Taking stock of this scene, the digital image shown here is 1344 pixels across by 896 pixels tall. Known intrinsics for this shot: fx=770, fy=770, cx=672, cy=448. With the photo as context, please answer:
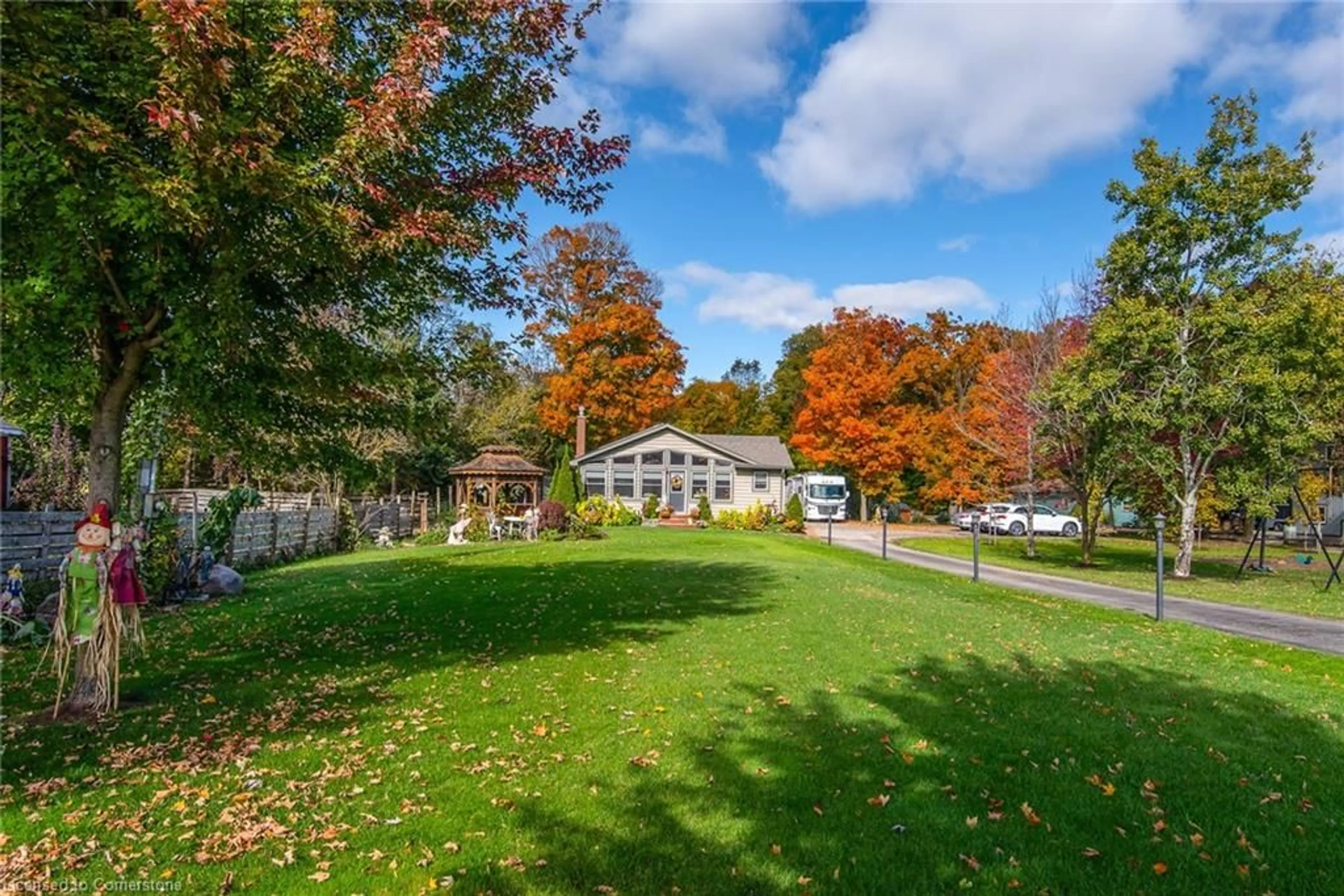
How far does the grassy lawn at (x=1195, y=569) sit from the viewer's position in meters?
14.2

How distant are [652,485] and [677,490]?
1.21m

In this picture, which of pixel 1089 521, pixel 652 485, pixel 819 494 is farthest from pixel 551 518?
pixel 819 494

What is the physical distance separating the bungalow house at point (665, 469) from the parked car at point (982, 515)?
985 centimetres

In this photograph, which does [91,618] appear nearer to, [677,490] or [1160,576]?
[1160,576]

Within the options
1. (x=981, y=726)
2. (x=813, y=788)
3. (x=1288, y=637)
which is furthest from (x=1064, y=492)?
(x=813, y=788)

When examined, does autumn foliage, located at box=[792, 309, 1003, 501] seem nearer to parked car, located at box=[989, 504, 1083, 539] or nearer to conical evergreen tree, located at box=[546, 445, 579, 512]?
parked car, located at box=[989, 504, 1083, 539]

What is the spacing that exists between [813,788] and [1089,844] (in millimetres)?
1285

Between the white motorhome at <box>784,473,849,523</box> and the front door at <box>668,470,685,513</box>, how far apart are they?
225 inches

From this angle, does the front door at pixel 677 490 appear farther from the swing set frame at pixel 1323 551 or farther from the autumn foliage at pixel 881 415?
the swing set frame at pixel 1323 551

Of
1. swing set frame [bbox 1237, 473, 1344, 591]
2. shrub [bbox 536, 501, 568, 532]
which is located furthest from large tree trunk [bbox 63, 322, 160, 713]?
shrub [bbox 536, 501, 568, 532]

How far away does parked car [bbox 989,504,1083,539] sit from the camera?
1390 inches

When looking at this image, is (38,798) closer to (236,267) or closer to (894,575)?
(236,267)

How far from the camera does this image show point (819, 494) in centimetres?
3997

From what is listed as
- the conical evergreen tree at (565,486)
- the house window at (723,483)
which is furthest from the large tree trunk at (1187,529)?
the house window at (723,483)
